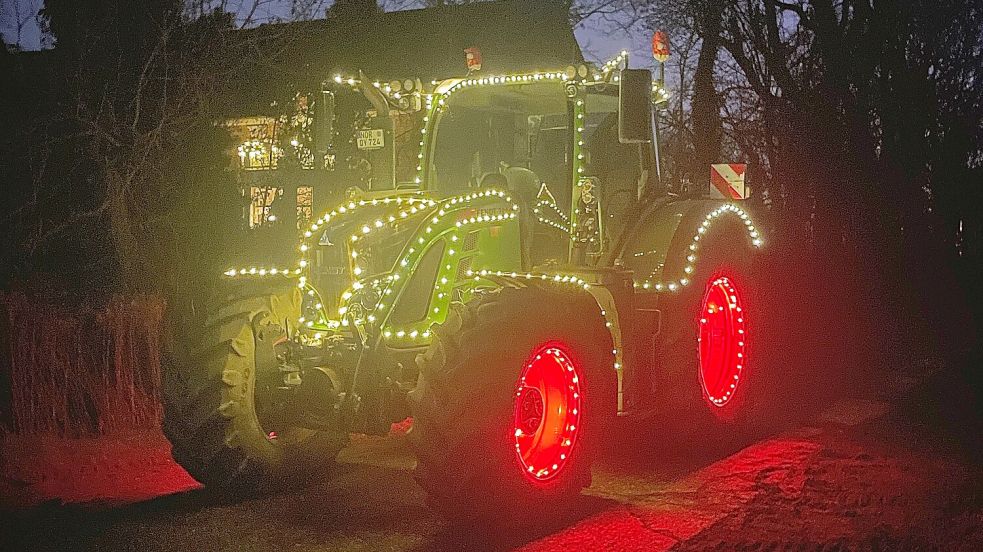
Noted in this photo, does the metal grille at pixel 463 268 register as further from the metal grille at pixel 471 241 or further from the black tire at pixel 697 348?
the black tire at pixel 697 348

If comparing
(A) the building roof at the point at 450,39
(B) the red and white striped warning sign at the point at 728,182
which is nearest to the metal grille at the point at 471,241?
(B) the red and white striped warning sign at the point at 728,182

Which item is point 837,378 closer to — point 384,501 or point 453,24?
point 384,501

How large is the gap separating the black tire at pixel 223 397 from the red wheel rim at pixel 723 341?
381 centimetres

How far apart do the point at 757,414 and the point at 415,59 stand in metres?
20.3

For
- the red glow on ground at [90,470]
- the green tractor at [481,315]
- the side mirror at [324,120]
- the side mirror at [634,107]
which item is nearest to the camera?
the green tractor at [481,315]

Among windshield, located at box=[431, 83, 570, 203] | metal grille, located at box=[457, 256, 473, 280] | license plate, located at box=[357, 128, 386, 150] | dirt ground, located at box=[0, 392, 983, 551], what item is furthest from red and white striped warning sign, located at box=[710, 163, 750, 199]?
metal grille, located at box=[457, 256, 473, 280]

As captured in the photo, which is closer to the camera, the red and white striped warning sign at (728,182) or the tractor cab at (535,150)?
the tractor cab at (535,150)

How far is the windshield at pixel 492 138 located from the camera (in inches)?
338

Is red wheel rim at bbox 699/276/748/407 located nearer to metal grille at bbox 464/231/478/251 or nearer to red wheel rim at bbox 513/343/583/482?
red wheel rim at bbox 513/343/583/482

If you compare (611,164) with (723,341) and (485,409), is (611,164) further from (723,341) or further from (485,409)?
(485,409)

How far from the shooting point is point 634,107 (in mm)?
7125

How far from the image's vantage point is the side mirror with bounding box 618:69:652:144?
712cm

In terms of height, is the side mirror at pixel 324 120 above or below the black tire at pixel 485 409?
above

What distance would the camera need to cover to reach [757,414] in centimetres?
1004
